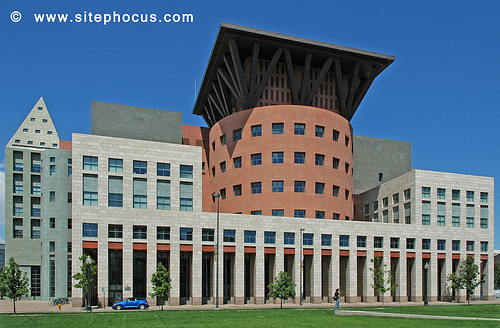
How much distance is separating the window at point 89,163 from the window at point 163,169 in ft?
27.4

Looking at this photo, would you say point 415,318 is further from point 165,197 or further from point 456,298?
point 456,298

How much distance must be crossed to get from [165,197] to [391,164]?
58453mm

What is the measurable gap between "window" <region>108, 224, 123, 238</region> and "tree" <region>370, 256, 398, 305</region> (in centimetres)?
3435

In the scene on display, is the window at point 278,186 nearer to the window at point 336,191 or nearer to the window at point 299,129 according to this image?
the window at point 299,129

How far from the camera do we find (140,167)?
67.5 meters

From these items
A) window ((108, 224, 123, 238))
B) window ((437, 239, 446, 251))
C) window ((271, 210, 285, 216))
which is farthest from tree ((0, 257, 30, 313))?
window ((437, 239, 446, 251))

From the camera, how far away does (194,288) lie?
62750 mm

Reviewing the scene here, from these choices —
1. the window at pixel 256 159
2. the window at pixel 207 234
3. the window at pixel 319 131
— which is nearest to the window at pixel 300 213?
the window at pixel 256 159

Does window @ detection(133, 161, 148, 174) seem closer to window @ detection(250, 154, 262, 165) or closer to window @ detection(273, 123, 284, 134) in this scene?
window @ detection(250, 154, 262, 165)

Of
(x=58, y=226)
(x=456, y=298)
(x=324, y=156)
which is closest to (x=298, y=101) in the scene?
(x=324, y=156)

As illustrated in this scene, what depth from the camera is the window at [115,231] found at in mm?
61000

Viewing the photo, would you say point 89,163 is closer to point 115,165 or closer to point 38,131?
point 115,165

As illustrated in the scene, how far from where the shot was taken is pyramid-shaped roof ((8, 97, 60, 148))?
112 metres

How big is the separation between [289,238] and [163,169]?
65.3ft
